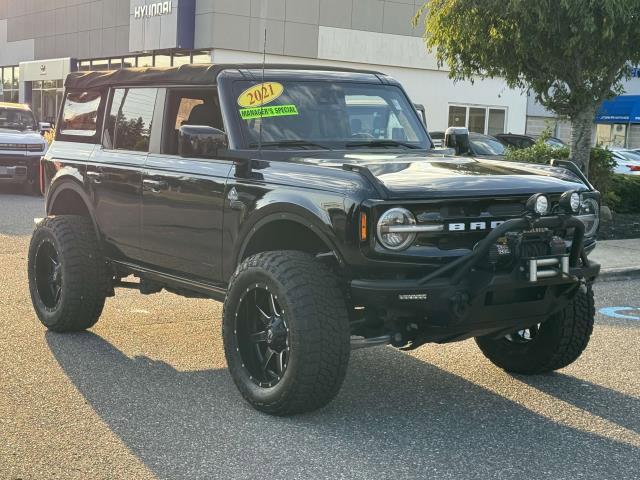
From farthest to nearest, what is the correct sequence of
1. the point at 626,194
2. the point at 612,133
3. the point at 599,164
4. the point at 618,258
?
1. the point at 612,133
2. the point at 626,194
3. the point at 599,164
4. the point at 618,258

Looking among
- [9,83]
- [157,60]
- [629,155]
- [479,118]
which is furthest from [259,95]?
[9,83]

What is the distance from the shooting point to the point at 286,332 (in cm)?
479

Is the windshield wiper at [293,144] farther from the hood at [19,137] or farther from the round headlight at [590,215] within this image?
the hood at [19,137]

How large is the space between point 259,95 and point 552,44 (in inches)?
352

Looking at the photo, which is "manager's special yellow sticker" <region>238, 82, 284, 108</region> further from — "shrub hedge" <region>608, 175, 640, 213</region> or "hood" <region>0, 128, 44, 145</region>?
"hood" <region>0, 128, 44, 145</region>

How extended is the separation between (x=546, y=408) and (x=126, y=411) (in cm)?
237

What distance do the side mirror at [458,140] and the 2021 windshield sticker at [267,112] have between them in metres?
1.29

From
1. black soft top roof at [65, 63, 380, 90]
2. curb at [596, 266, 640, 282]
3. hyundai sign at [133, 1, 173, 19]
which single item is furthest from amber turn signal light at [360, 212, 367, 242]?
hyundai sign at [133, 1, 173, 19]

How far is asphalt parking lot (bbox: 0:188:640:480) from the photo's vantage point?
13.6 feet

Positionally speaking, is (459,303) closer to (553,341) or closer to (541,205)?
(541,205)

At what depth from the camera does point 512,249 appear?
14.8 feet

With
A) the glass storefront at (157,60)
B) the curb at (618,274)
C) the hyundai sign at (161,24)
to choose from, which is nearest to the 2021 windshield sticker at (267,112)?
the curb at (618,274)

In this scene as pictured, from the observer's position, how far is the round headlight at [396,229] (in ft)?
14.5

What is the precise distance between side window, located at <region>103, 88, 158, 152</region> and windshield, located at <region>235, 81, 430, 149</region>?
0.86 m
